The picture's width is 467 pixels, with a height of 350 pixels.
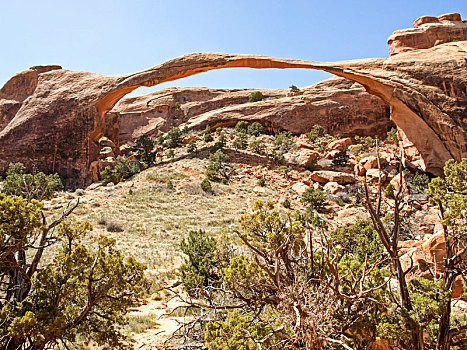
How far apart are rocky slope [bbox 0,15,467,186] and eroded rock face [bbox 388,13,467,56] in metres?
0.11

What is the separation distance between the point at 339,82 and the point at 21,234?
35346mm

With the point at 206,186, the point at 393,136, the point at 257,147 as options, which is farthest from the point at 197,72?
the point at 393,136

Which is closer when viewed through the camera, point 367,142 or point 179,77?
point 179,77

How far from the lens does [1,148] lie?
73.1 feet

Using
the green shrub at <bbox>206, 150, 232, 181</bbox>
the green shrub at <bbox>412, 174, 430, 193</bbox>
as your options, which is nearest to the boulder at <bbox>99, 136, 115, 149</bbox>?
the green shrub at <bbox>206, 150, 232, 181</bbox>

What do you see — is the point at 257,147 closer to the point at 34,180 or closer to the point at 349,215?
the point at 349,215

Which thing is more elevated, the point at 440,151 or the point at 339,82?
the point at 339,82

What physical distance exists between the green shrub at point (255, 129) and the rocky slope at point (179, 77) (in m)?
7.89

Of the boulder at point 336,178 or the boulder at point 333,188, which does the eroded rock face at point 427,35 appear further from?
the boulder at point 333,188

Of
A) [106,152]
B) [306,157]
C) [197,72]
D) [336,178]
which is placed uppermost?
[197,72]

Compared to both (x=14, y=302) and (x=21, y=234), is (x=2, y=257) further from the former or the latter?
(x=14, y=302)

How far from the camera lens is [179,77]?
70.6ft

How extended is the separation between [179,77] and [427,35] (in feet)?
53.1

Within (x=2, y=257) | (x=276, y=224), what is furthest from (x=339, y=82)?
(x=2, y=257)
